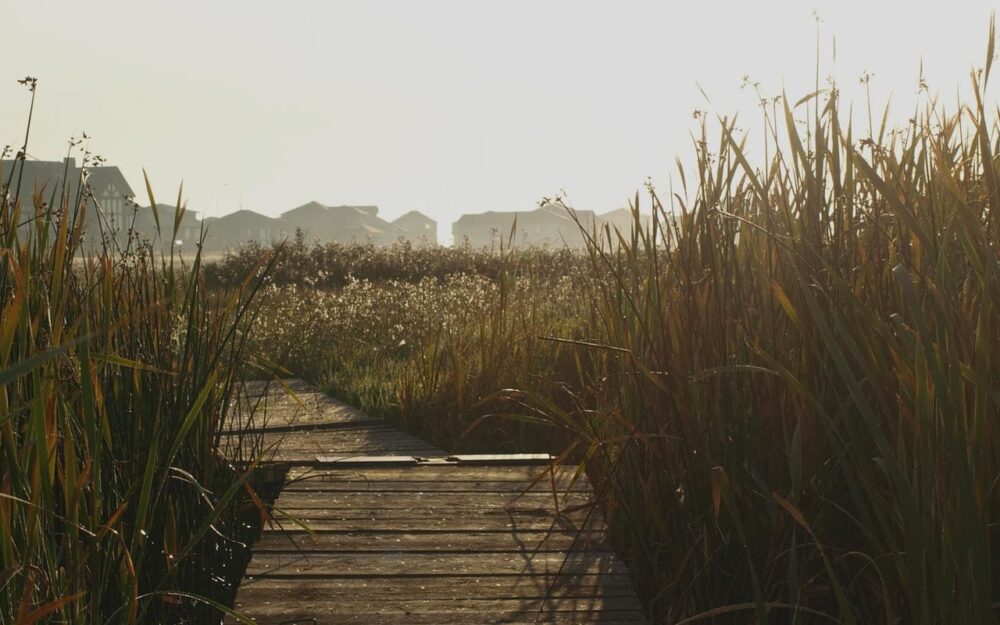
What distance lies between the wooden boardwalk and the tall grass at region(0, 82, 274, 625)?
0.89ft

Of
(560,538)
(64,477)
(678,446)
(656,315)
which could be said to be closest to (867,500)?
(678,446)

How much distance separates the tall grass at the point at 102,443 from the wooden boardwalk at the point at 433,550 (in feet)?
0.89

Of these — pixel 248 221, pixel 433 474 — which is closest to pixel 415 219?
pixel 248 221

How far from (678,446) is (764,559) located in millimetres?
354

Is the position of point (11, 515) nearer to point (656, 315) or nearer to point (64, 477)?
point (64, 477)

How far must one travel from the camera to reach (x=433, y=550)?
9.57 ft

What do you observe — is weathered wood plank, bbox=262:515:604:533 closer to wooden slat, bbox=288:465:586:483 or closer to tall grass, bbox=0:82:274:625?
tall grass, bbox=0:82:274:625

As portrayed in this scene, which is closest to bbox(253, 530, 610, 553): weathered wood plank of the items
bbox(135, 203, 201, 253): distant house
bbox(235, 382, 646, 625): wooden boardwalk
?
bbox(235, 382, 646, 625): wooden boardwalk

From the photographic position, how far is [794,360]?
2291 millimetres

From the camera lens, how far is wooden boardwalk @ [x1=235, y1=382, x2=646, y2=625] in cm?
251

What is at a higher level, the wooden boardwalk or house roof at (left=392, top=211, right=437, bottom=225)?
house roof at (left=392, top=211, right=437, bottom=225)

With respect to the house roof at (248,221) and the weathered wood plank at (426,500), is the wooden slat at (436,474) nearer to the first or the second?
the weathered wood plank at (426,500)

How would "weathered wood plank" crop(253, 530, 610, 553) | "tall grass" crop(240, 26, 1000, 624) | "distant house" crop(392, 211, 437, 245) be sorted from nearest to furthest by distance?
"tall grass" crop(240, 26, 1000, 624) → "weathered wood plank" crop(253, 530, 610, 553) → "distant house" crop(392, 211, 437, 245)

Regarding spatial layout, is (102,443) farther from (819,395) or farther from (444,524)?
(819,395)
